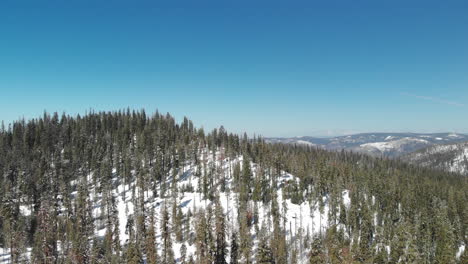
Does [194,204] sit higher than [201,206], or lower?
lower

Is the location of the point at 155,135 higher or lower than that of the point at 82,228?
higher

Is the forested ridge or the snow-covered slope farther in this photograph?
the snow-covered slope

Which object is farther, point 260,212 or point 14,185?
point 14,185

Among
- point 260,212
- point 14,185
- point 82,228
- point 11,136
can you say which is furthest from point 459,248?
point 11,136

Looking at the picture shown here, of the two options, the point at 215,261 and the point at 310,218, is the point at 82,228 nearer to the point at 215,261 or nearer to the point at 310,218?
the point at 215,261

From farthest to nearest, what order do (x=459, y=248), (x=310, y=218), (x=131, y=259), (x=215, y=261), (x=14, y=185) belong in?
(x=14, y=185)
(x=310, y=218)
(x=459, y=248)
(x=215, y=261)
(x=131, y=259)

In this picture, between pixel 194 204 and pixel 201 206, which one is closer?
pixel 201 206

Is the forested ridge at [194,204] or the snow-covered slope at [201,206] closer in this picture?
the forested ridge at [194,204]

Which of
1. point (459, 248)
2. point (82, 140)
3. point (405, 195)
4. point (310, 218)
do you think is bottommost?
point (459, 248)
